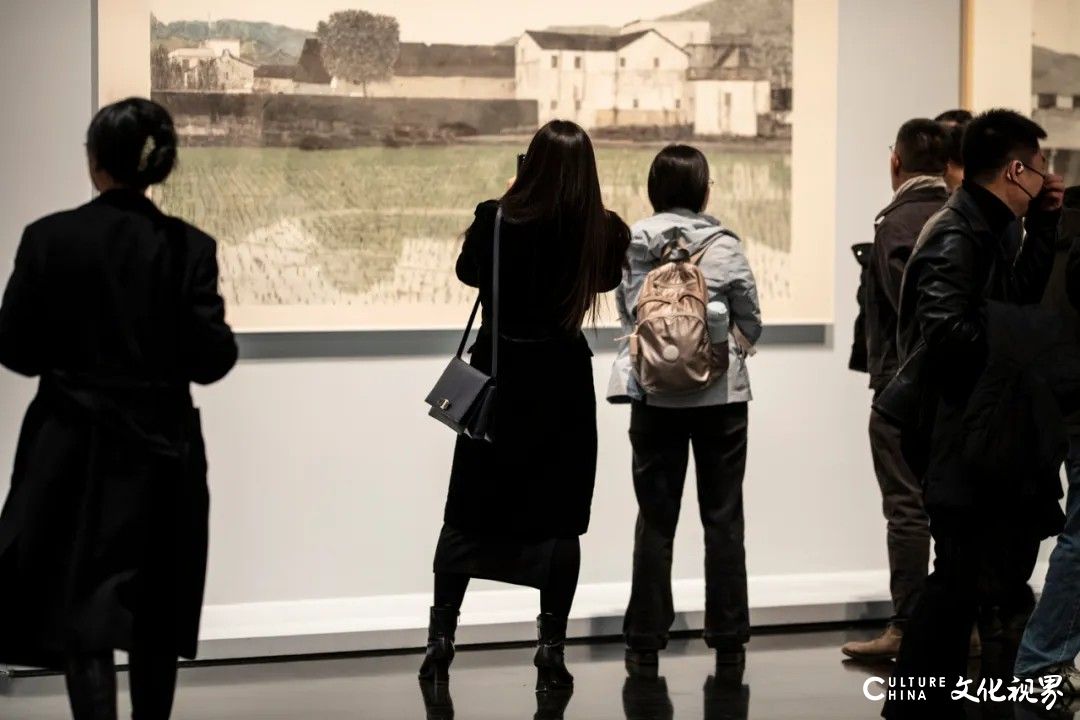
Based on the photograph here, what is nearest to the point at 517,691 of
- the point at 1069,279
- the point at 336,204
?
the point at 336,204

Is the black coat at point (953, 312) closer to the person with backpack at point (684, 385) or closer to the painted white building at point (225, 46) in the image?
the person with backpack at point (684, 385)

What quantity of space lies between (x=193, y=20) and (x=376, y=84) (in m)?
0.70

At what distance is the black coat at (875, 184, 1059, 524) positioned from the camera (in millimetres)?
3928

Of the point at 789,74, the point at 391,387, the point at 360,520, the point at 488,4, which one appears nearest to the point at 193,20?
the point at 488,4

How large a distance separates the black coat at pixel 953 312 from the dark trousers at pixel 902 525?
136 cm

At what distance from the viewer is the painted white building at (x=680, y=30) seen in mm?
6172

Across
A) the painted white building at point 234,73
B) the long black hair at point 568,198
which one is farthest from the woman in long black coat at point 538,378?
the painted white building at point 234,73

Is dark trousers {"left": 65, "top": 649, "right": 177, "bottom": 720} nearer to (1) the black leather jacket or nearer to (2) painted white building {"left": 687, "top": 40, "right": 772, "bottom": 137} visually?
(1) the black leather jacket

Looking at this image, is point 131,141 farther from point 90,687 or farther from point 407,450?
point 407,450

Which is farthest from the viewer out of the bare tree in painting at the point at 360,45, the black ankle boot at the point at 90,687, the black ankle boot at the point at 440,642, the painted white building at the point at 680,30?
the painted white building at the point at 680,30

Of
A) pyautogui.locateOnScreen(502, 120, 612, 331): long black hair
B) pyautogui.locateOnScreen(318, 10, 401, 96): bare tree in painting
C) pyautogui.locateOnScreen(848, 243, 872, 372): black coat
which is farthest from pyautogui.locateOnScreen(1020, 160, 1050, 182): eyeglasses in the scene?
pyautogui.locateOnScreen(318, 10, 401, 96): bare tree in painting

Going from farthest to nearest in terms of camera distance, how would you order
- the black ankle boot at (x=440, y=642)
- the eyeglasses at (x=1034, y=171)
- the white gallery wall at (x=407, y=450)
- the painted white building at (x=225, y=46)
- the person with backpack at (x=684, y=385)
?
the painted white building at (x=225, y=46) → the white gallery wall at (x=407, y=450) → the person with backpack at (x=684, y=385) → the black ankle boot at (x=440, y=642) → the eyeglasses at (x=1034, y=171)

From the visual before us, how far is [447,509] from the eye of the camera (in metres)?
4.89

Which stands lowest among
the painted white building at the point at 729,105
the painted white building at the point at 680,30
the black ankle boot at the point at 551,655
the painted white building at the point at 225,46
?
the black ankle boot at the point at 551,655
